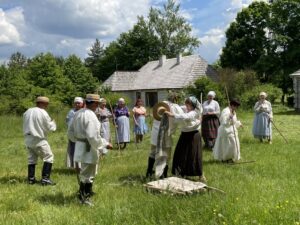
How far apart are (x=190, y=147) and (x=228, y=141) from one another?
254cm

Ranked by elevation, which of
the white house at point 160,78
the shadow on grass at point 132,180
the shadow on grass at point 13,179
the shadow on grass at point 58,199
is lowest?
the shadow on grass at point 58,199

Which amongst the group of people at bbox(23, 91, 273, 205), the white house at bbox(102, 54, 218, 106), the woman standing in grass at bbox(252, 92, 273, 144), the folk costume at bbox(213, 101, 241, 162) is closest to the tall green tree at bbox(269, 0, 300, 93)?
the white house at bbox(102, 54, 218, 106)

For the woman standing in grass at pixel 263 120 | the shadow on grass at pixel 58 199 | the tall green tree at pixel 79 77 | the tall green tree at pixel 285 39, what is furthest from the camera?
the tall green tree at pixel 79 77

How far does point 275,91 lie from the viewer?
3706 centimetres

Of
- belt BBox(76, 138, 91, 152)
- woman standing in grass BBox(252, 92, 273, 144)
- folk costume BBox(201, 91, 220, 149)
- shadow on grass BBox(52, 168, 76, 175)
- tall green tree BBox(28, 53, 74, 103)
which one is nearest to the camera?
belt BBox(76, 138, 91, 152)

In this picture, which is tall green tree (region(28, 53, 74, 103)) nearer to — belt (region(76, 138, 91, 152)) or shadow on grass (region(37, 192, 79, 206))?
shadow on grass (region(37, 192, 79, 206))

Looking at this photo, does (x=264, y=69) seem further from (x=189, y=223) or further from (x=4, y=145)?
(x=189, y=223)

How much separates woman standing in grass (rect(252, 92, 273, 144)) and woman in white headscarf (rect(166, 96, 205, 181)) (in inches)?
250

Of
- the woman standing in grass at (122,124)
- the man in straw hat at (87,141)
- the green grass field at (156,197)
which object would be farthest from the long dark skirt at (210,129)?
the man in straw hat at (87,141)

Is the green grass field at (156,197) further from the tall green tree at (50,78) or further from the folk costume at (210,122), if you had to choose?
the tall green tree at (50,78)

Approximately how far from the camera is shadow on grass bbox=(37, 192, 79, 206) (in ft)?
25.4

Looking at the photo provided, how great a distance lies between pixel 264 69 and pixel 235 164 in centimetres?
3397

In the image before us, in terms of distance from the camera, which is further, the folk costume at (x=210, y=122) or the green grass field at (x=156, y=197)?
the folk costume at (x=210, y=122)

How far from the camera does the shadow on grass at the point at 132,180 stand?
9.03 meters
